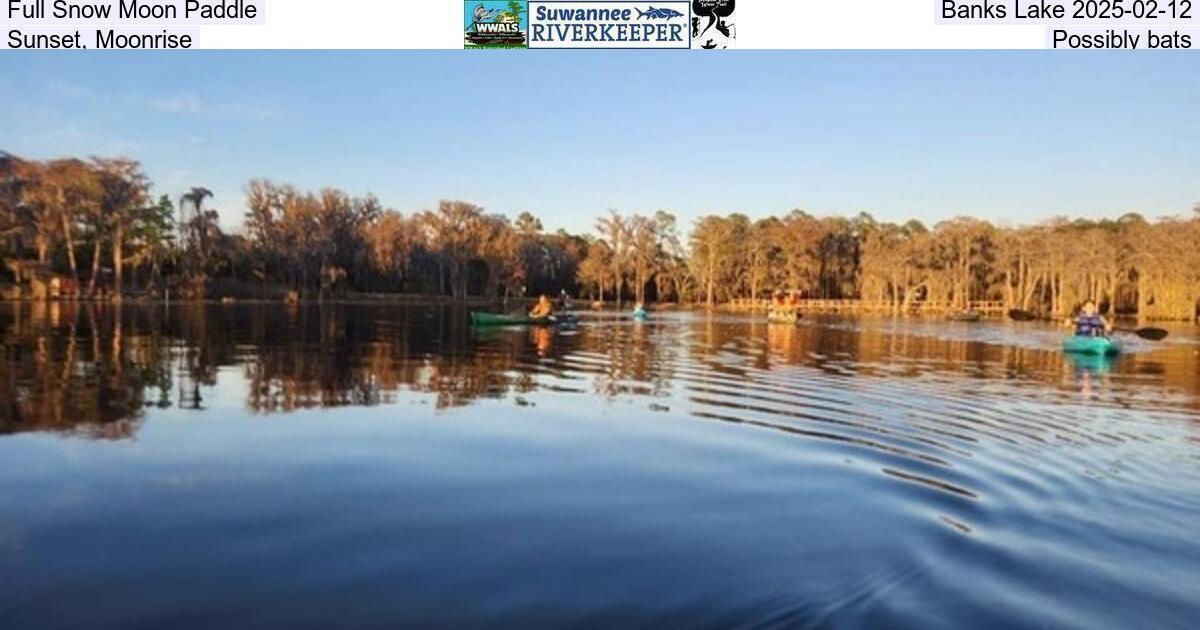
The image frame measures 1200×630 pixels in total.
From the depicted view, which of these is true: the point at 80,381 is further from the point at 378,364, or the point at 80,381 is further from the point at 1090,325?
the point at 1090,325

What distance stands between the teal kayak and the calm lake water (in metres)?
12.4

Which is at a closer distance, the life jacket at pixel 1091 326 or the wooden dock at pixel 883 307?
the life jacket at pixel 1091 326

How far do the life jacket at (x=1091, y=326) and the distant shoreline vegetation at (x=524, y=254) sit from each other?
56.5 m

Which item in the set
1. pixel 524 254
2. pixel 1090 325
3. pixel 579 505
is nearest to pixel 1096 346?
pixel 1090 325

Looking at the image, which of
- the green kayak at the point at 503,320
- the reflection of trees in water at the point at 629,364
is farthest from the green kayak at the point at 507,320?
the reflection of trees in water at the point at 629,364

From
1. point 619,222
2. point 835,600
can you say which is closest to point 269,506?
point 835,600

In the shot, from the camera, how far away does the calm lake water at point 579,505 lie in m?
5.33

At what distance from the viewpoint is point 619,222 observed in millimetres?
109750

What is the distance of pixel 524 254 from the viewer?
352ft

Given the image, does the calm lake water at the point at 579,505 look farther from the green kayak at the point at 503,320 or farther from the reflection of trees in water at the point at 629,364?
the green kayak at the point at 503,320

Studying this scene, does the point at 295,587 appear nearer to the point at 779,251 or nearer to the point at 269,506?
the point at 269,506

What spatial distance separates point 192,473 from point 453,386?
342 inches

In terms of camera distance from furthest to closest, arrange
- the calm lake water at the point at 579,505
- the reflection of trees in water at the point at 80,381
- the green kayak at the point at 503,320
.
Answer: the green kayak at the point at 503,320 < the reflection of trees in water at the point at 80,381 < the calm lake water at the point at 579,505

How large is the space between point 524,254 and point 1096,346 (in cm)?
8340
